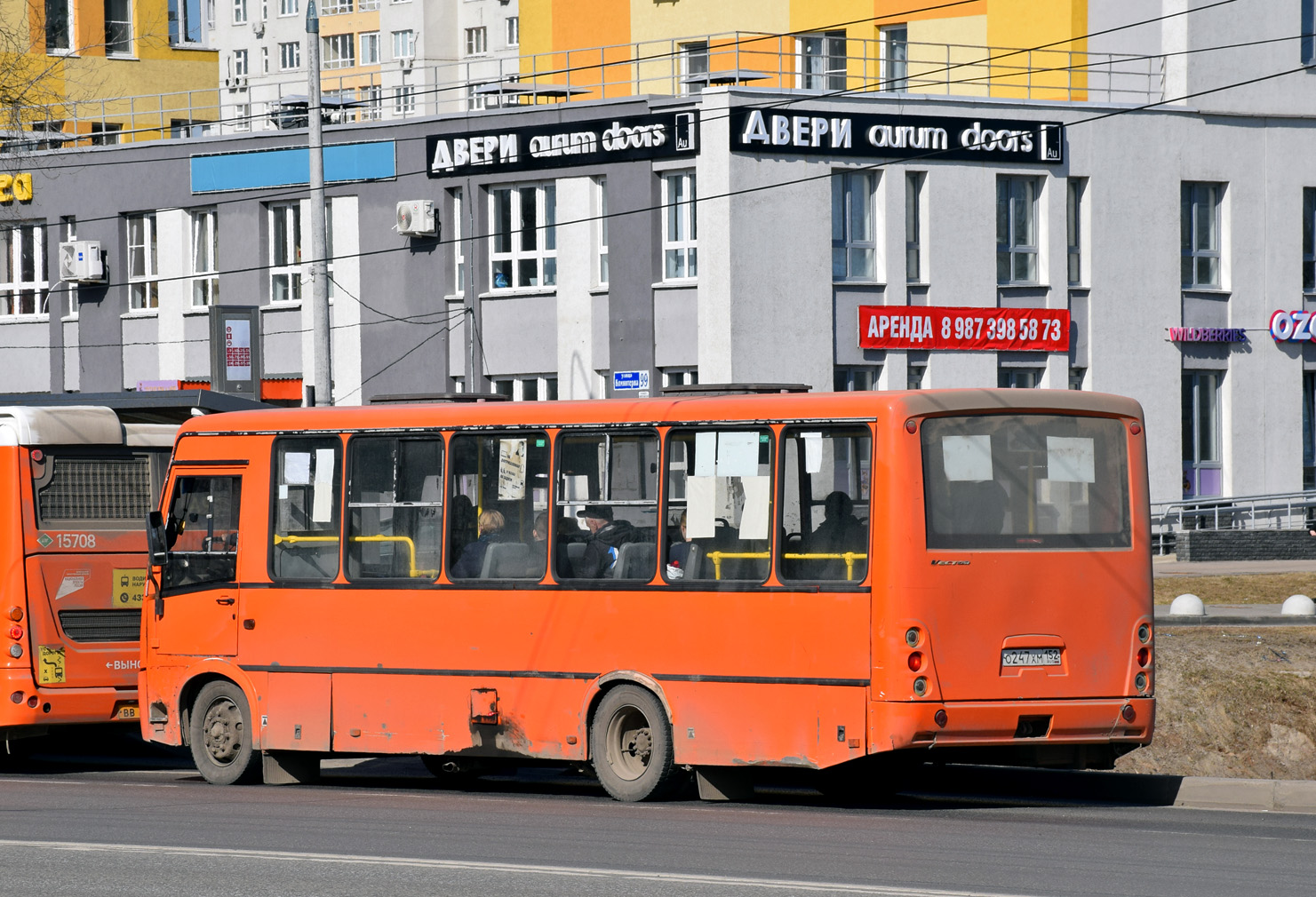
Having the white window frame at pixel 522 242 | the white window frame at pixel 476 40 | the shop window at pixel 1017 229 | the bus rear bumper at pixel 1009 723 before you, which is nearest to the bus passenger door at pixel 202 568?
the bus rear bumper at pixel 1009 723

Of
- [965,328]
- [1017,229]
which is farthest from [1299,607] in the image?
[1017,229]

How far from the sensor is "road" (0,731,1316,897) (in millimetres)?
9062

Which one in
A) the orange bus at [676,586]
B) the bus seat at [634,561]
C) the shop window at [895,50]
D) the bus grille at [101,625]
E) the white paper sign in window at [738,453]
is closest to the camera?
the orange bus at [676,586]

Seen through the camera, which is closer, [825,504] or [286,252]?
[825,504]

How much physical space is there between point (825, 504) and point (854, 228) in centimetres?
2387

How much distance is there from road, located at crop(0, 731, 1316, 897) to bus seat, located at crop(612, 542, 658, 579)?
1.48 meters

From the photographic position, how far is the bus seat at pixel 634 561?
12.7 meters

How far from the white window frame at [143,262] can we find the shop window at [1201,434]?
21.3m

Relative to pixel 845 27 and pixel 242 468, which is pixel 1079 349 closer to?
pixel 845 27

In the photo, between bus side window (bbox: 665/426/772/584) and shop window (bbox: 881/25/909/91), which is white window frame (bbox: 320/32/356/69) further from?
bus side window (bbox: 665/426/772/584)

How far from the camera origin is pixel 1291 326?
1508 inches

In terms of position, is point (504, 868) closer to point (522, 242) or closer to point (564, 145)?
point (564, 145)

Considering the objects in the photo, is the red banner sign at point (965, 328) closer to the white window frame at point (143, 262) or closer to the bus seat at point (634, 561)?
the white window frame at point (143, 262)

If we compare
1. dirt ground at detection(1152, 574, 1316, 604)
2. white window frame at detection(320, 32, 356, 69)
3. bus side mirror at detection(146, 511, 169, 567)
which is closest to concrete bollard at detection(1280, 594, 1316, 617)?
dirt ground at detection(1152, 574, 1316, 604)
